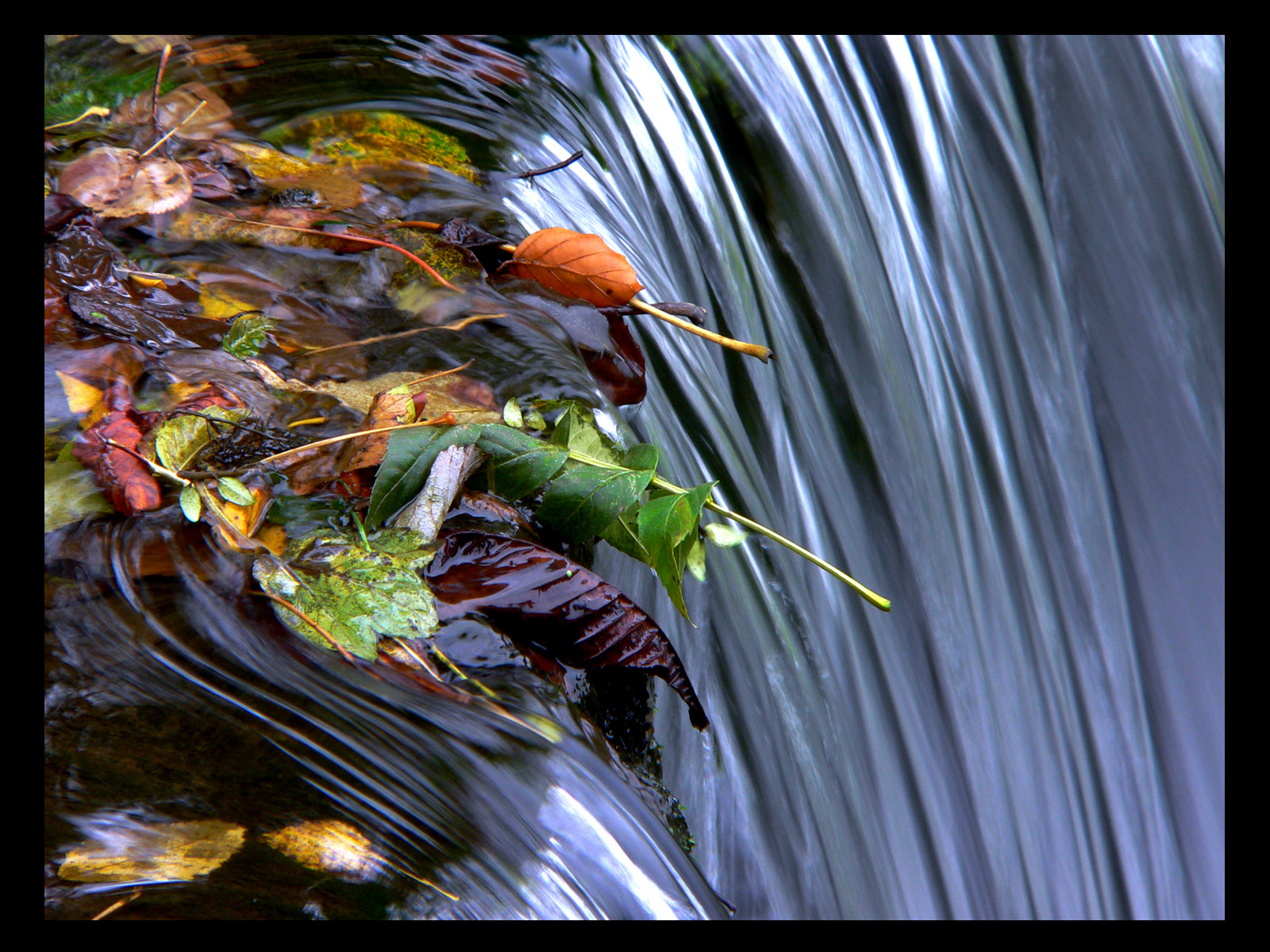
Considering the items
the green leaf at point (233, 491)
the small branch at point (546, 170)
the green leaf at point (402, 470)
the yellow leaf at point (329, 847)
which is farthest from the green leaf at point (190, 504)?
the small branch at point (546, 170)

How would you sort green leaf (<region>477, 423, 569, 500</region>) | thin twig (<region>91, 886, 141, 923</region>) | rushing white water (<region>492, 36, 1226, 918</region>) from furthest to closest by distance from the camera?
rushing white water (<region>492, 36, 1226, 918</region>), green leaf (<region>477, 423, 569, 500</region>), thin twig (<region>91, 886, 141, 923</region>)

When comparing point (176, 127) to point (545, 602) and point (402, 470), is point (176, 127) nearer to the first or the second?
point (402, 470)

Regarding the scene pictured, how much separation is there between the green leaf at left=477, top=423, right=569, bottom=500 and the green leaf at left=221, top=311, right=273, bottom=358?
0.52 m

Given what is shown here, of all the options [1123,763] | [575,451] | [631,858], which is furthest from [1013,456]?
[631,858]

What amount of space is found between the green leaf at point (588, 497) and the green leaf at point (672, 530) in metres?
0.04

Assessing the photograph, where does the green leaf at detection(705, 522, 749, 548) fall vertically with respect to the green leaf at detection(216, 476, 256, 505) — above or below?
below

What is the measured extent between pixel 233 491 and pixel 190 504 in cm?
5

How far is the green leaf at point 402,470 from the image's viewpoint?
3.44 ft

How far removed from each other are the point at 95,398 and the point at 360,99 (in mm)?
1204

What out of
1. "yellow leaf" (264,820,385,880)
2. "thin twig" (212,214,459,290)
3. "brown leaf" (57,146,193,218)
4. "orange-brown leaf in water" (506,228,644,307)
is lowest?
"yellow leaf" (264,820,385,880)

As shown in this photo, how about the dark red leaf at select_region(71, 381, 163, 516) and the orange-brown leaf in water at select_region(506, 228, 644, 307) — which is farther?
the orange-brown leaf in water at select_region(506, 228, 644, 307)

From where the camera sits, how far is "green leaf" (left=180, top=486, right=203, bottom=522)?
1.03m

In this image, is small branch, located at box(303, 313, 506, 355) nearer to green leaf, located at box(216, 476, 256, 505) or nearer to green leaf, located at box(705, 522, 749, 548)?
green leaf, located at box(216, 476, 256, 505)

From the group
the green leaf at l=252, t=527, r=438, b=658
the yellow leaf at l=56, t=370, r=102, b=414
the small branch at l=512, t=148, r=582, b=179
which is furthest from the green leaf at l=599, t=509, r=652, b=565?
the small branch at l=512, t=148, r=582, b=179
